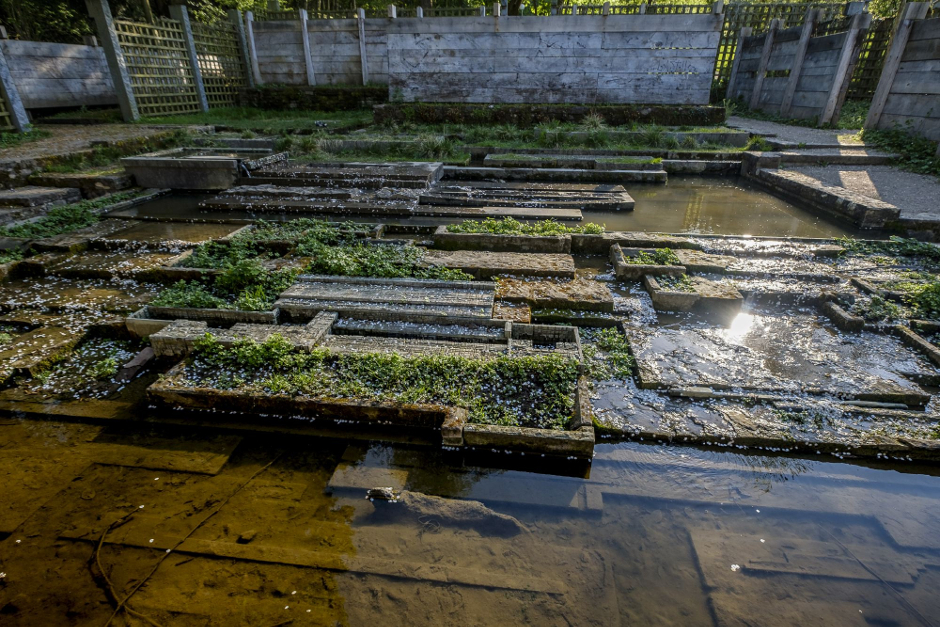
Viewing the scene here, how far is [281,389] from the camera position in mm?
3639

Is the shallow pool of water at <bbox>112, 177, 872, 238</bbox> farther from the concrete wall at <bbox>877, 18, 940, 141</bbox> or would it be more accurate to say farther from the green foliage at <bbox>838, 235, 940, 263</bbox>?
the concrete wall at <bbox>877, 18, 940, 141</bbox>

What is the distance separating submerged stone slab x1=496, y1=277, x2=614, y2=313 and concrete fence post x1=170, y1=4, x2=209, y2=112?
49.8 ft

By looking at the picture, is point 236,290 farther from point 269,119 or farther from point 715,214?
point 269,119

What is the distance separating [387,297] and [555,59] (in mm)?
11550

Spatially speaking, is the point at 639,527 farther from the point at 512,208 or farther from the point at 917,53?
the point at 917,53

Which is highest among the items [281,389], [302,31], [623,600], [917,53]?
[302,31]

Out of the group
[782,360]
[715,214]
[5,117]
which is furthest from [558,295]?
[5,117]

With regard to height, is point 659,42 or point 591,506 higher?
point 659,42

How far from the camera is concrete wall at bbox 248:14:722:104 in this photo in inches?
505

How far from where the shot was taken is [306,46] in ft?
52.9

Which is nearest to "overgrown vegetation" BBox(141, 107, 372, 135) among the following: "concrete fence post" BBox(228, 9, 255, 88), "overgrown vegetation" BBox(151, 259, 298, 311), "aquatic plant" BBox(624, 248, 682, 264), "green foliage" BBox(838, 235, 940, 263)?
"concrete fence post" BBox(228, 9, 255, 88)

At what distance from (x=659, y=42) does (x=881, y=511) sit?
13.5m

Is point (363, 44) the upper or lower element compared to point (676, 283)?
upper

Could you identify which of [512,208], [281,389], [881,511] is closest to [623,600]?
[881,511]
